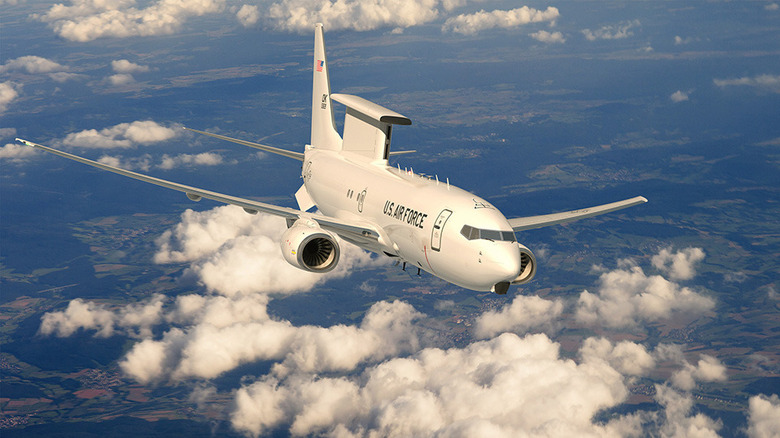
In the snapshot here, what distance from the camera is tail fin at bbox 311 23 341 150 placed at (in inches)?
2245

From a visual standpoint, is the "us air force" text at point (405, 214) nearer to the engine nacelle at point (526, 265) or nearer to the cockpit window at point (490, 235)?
the cockpit window at point (490, 235)

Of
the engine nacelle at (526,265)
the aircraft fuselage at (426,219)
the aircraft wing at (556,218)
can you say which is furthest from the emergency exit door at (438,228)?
the aircraft wing at (556,218)

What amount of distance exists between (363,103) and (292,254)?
13978mm

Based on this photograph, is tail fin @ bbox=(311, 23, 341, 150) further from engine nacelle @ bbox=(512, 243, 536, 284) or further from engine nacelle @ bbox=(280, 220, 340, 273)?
engine nacelle @ bbox=(512, 243, 536, 284)

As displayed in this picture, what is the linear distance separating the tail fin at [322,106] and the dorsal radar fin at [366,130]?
4704 millimetres

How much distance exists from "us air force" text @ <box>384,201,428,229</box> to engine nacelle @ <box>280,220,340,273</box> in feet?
12.5

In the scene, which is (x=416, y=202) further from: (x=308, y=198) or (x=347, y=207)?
(x=308, y=198)

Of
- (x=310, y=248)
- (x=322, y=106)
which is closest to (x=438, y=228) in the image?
(x=310, y=248)

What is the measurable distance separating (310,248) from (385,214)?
16.4ft

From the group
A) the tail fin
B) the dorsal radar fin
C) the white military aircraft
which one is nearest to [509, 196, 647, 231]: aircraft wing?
the white military aircraft

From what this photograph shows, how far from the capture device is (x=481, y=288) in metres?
36.2

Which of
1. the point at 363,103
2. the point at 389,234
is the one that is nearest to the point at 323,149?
the point at 363,103

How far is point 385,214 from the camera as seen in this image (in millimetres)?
42969

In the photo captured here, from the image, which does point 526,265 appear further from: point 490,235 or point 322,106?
point 322,106
